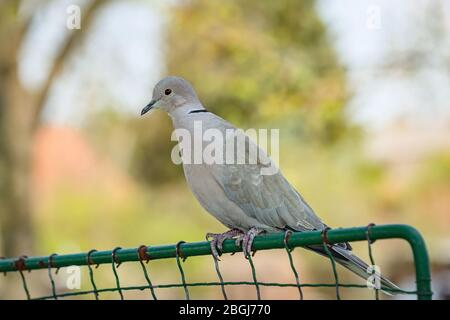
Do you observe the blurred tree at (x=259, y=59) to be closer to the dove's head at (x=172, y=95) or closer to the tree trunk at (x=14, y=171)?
the tree trunk at (x=14, y=171)

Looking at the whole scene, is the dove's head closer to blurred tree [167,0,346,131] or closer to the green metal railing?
the green metal railing

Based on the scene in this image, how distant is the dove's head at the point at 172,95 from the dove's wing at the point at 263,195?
0.47 m

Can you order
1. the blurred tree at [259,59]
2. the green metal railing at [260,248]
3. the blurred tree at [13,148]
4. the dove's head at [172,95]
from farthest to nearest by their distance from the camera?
the blurred tree at [259,59] < the blurred tree at [13,148] < the dove's head at [172,95] < the green metal railing at [260,248]

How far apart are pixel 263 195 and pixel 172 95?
0.76m

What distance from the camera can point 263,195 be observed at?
11.5 ft

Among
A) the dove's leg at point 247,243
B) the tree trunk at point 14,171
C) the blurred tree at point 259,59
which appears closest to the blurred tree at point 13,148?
the tree trunk at point 14,171

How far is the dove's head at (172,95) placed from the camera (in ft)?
12.7

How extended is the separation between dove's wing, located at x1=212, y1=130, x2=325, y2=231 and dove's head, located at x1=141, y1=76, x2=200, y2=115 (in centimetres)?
47

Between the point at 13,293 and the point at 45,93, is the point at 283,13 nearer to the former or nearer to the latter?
the point at 45,93

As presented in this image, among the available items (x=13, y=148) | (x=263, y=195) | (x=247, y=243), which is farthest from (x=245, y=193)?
(x=13, y=148)

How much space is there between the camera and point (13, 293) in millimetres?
9445
